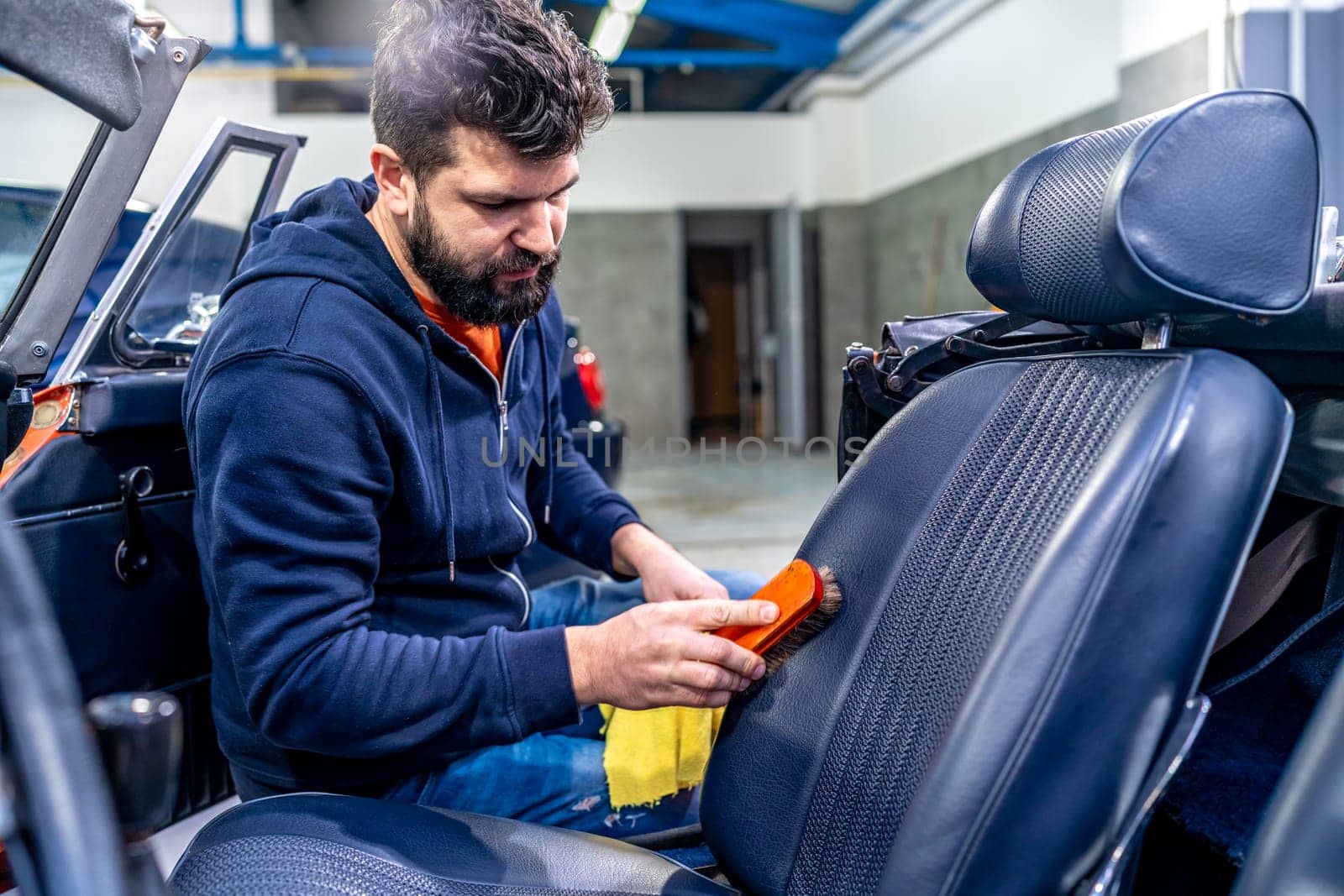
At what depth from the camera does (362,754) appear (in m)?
0.97

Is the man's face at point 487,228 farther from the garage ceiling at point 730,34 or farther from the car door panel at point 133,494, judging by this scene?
the garage ceiling at point 730,34

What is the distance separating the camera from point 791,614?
889mm

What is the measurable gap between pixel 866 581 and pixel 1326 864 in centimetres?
42

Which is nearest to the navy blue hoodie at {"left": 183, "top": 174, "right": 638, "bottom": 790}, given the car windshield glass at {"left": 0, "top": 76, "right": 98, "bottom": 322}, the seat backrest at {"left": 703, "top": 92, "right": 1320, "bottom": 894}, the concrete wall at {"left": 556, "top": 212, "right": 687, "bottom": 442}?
the seat backrest at {"left": 703, "top": 92, "right": 1320, "bottom": 894}

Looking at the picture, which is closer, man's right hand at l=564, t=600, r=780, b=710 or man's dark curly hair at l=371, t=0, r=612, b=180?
man's right hand at l=564, t=600, r=780, b=710

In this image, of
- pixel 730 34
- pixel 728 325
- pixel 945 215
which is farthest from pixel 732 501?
pixel 728 325

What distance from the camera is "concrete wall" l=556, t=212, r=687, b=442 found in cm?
782

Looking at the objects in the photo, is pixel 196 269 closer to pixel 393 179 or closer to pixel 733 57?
pixel 393 179

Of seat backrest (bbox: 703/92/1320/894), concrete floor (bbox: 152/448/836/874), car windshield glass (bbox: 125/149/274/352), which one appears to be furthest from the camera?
concrete floor (bbox: 152/448/836/874)

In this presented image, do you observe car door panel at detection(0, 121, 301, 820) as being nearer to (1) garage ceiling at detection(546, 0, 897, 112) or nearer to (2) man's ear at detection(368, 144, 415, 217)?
(2) man's ear at detection(368, 144, 415, 217)

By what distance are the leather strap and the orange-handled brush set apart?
40 cm

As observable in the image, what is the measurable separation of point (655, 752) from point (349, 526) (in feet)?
1.37

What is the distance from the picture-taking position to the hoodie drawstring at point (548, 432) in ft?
4.61

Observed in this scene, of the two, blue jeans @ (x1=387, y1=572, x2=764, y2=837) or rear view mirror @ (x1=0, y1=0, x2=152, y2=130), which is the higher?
rear view mirror @ (x1=0, y1=0, x2=152, y2=130)
